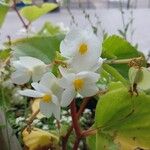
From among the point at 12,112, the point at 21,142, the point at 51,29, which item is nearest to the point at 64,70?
the point at 21,142

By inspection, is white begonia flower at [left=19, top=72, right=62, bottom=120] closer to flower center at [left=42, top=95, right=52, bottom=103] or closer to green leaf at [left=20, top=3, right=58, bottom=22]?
flower center at [left=42, top=95, right=52, bottom=103]

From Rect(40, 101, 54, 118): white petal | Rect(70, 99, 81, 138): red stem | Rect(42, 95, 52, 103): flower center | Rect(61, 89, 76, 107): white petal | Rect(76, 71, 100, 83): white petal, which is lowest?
Rect(70, 99, 81, 138): red stem

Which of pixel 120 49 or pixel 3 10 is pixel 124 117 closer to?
pixel 120 49

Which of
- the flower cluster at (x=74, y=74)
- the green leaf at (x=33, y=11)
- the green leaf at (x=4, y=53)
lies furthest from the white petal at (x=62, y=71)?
the green leaf at (x=33, y=11)

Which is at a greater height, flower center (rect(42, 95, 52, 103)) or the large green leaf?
flower center (rect(42, 95, 52, 103))

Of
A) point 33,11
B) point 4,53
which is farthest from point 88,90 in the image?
point 33,11

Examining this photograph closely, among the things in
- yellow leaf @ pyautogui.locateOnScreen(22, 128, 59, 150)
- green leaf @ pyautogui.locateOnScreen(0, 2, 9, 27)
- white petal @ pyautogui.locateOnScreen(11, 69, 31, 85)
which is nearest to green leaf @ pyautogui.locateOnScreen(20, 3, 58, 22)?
green leaf @ pyautogui.locateOnScreen(0, 2, 9, 27)
